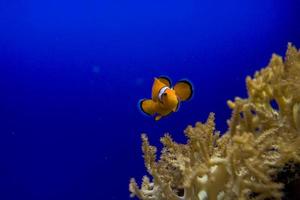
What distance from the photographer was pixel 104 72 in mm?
4812

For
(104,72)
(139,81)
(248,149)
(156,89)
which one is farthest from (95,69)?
(248,149)

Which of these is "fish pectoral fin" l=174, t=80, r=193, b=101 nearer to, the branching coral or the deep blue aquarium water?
the branching coral

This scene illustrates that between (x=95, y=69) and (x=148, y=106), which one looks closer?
(x=148, y=106)

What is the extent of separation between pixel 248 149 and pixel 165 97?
680 mm

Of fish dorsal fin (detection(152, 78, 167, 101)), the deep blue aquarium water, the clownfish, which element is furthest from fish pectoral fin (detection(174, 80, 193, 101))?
the deep blue aquarium water

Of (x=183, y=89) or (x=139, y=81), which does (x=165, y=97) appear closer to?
(x=183, y=89)

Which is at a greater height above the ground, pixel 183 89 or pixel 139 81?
pixel 139 81

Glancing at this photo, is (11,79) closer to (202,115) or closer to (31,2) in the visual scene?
(31,2)

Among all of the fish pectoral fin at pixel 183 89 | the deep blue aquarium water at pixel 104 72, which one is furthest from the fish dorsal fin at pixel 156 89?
the deep blue aquarium water at pixel 104 72

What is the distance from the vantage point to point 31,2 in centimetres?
443

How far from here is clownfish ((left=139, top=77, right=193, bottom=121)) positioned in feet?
7.02

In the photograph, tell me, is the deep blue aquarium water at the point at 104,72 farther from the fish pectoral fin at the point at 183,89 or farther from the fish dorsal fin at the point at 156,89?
the fish pectoral fin at the point at 183,89

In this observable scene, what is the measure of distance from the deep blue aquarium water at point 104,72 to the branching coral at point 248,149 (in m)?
2.76

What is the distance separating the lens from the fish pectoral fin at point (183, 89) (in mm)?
2131
